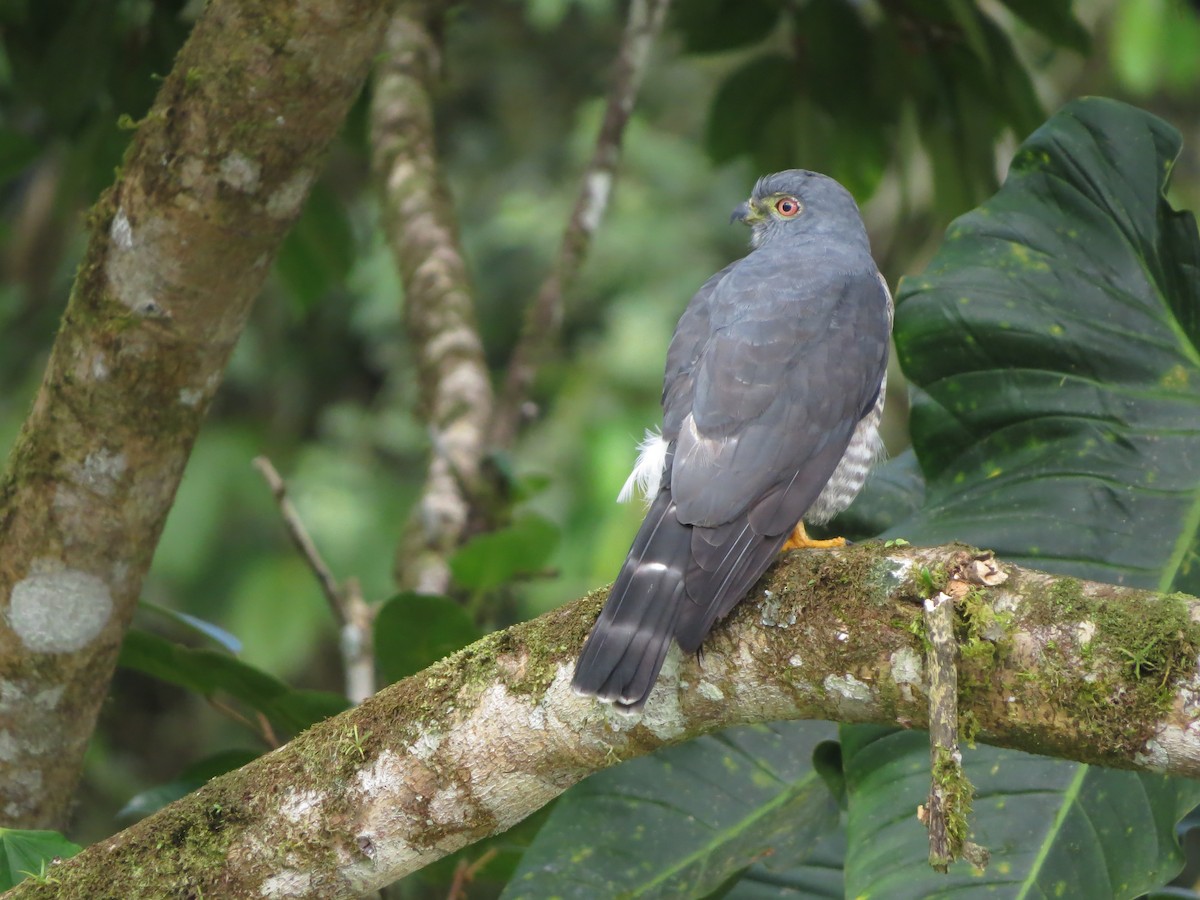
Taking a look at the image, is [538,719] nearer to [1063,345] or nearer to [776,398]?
[776,398]

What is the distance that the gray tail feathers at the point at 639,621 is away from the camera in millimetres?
1828

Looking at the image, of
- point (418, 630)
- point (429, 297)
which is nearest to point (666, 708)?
point (418, 630)

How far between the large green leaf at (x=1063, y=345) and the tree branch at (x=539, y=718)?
669 millimetres

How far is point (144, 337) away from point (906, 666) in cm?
160

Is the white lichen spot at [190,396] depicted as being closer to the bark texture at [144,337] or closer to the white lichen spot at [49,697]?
the bark texture at [144,337]

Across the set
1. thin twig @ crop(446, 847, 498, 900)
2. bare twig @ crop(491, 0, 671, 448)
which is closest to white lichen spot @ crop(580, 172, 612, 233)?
bare twig @ crop(491, 0, 671, 448)

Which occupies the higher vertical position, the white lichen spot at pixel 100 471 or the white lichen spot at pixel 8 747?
the white lichen spot at pixel 100 471

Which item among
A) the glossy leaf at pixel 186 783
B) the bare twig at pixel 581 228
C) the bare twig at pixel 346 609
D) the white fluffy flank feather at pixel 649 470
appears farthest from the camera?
the bare twig at pixel 581 228

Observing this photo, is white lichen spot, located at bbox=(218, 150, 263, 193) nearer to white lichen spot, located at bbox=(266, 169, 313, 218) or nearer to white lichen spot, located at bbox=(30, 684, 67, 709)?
white lichen spot, located at bbox=(266, 169, 313, 218)

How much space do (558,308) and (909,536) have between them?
197 centimetres

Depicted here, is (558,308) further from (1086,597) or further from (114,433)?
(1086,597)

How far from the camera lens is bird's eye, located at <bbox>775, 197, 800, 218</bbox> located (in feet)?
11.0

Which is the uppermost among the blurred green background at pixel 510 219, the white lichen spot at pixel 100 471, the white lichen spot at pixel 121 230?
the white lichen spot at pixel 121 230

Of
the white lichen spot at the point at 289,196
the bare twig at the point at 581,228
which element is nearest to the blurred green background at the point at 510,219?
the bare twig at the point at 581,228
